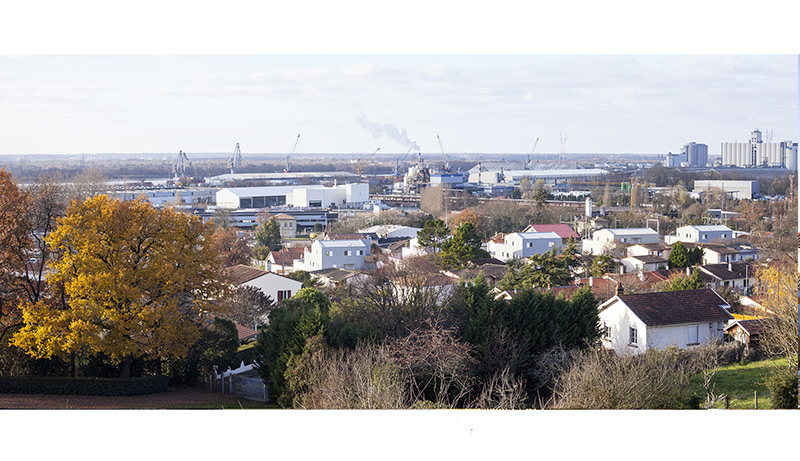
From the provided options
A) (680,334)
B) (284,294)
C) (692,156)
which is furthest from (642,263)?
(692,156)

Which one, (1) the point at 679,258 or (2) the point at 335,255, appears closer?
(1) the point at 679,258

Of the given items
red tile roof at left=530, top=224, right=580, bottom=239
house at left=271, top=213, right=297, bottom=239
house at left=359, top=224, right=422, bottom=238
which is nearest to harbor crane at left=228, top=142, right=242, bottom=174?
house at left=271, top=213, right=297, bottom=239

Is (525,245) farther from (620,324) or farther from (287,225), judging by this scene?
(287,225)

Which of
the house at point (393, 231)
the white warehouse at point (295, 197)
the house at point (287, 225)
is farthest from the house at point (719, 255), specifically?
the white warehouse at point (295, 197)

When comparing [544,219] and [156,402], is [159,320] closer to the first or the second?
[156,402]

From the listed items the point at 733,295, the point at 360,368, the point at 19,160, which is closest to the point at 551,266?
the point at 733,295

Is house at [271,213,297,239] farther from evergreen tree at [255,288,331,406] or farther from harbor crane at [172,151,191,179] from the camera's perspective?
harbor crane at [172,151,191,179]
